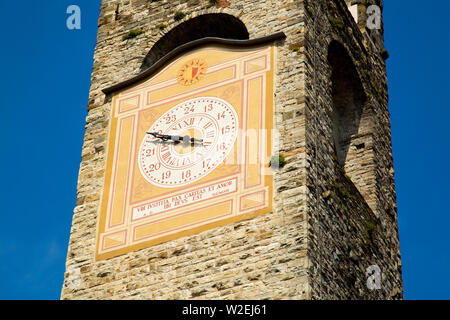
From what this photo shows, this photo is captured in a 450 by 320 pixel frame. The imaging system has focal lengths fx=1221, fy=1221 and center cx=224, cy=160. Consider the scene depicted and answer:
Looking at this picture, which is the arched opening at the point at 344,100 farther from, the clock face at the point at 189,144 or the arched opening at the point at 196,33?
the clock face at the point at 189,144

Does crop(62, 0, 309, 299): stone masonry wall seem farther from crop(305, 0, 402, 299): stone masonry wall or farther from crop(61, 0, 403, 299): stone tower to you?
crop(305, 0, 402, 299): stone masonry wall

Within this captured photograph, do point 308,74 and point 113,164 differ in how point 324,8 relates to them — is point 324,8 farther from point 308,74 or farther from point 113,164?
point 113,164

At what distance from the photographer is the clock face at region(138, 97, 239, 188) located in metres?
17.1

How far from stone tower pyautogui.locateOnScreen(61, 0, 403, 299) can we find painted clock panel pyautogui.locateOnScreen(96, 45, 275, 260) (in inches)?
1.0

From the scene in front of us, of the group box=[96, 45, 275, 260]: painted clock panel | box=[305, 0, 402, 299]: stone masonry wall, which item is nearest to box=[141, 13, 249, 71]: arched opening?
box=[96, 45, 275, 260]: painted clock panel

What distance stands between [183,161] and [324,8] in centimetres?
354

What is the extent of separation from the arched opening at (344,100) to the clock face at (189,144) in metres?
2.51

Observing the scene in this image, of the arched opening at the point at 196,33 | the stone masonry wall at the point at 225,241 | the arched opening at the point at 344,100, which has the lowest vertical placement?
the stone masonry wall at the point at 225,241

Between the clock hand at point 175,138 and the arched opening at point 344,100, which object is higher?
the arched opening at point 344,100

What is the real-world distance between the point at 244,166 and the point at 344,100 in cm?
357

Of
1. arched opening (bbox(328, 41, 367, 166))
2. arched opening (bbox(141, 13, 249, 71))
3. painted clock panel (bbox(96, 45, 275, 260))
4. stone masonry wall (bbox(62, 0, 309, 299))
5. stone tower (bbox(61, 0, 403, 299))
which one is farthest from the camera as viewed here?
arched opening (bbox(328, 41, 367, 166))

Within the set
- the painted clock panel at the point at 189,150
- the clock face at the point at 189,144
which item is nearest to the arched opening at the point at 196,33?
the painted clock panel at the point at 189,150

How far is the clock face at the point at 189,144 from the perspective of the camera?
17.1 metres

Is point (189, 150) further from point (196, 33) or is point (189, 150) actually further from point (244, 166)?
point (196, 33)
